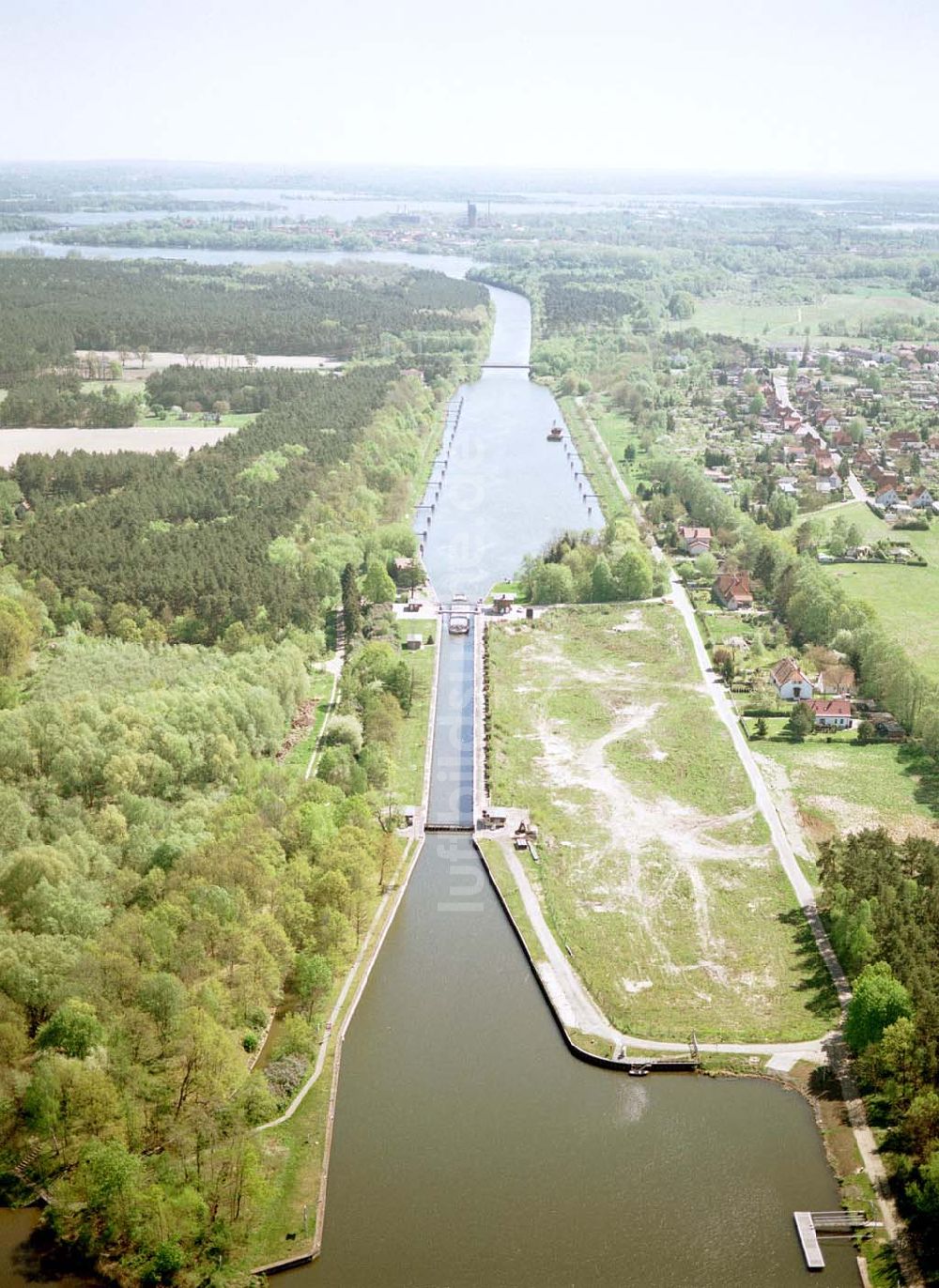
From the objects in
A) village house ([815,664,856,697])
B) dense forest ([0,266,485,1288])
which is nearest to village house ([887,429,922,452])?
dense forest ([0,266,485,1288])

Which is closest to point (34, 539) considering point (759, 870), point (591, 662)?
point (591, 662)

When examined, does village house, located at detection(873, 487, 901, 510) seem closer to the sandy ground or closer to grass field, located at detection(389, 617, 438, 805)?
grass field, located at detection(389, 617, 438, 805)

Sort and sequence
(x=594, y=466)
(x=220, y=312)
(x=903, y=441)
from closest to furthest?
(x=594, y=466) < (x=903, y=441) < (x=220, y=312)

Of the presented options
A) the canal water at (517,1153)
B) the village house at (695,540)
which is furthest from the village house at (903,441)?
the canal water at (517,1153)

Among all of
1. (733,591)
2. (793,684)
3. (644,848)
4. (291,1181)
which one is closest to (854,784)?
(793,684)

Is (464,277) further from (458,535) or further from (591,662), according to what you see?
(591,662)

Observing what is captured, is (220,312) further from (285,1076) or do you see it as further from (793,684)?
(285,1076)
